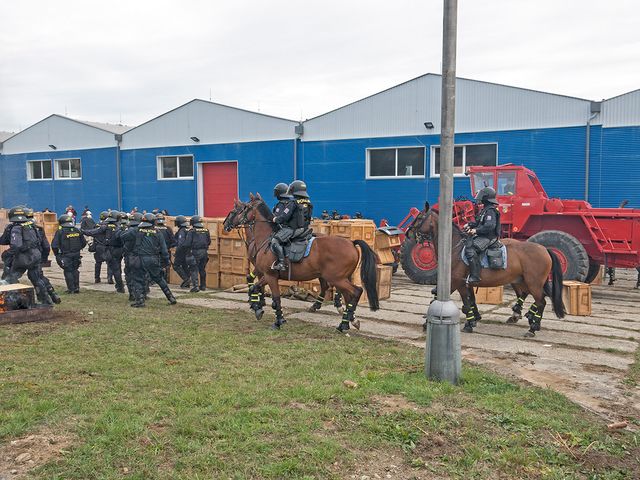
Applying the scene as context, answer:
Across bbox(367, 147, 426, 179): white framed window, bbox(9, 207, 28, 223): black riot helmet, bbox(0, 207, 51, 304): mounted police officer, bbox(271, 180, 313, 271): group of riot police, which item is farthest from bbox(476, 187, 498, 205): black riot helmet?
bbox(367, 147, 426, 179): white framed window

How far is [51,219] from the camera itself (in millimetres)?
23578

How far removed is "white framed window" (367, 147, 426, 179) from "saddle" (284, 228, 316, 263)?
44.4ft

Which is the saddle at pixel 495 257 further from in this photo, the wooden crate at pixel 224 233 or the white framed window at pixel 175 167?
the white framed window at pixel 175 167

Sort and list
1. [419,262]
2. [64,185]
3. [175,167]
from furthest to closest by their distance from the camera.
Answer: [64,185] < [175,167] < [419,262]

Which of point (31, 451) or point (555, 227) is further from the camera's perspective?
point (555, 227)

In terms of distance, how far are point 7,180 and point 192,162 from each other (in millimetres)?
15178

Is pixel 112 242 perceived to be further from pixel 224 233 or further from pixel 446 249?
pixel 446 249

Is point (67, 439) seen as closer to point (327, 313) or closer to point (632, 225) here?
point (327, 313)

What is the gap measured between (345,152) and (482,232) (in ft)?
50.4

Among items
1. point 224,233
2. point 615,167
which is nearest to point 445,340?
point 224,233

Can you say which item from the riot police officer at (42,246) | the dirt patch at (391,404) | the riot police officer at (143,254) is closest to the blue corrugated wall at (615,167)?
the riot police officer at (143,254)

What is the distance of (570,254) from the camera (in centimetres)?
1347

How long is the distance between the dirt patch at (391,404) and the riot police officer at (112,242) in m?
9.32

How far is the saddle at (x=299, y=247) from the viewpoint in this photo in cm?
1007
